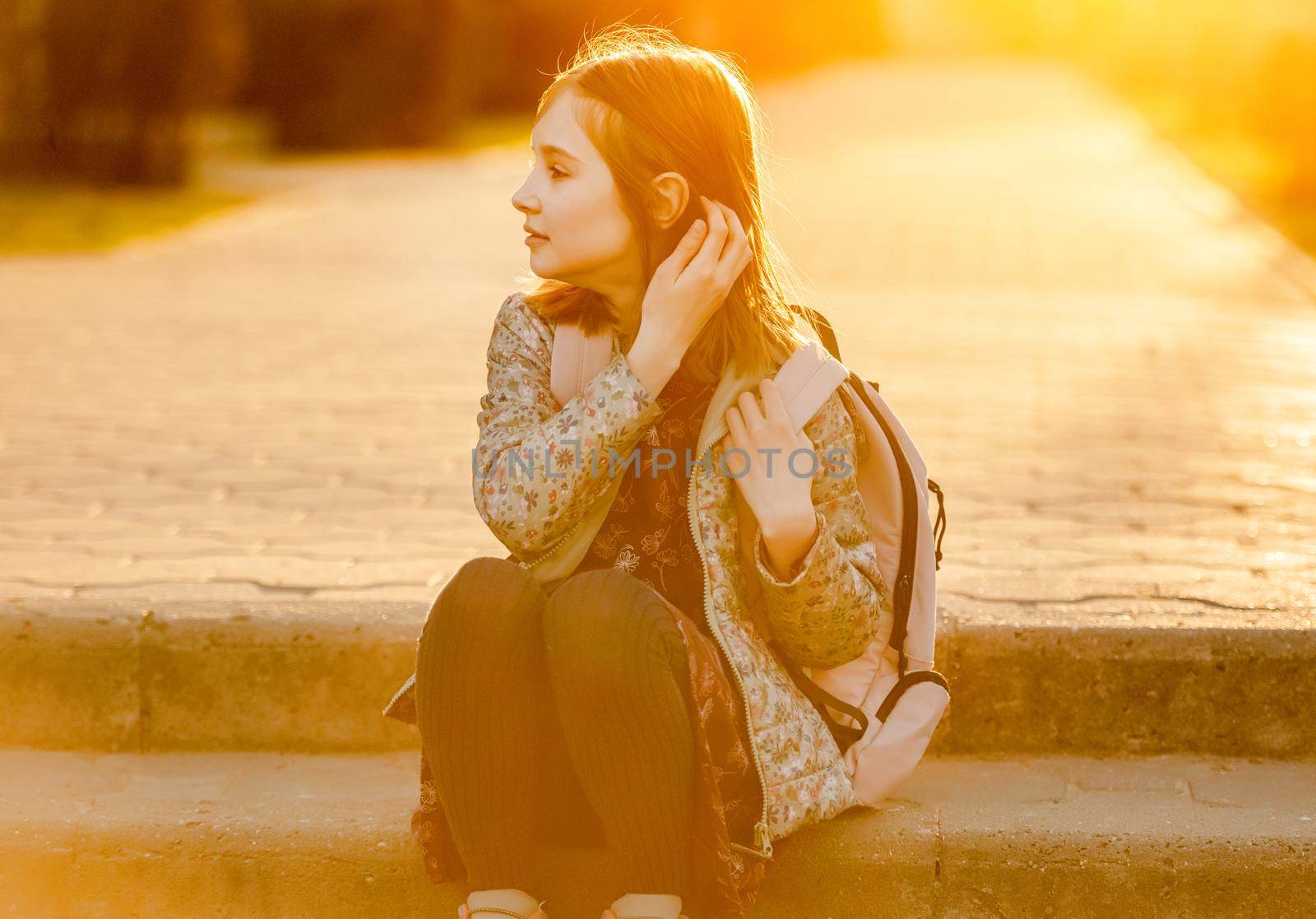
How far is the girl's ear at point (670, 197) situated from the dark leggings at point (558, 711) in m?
0.55

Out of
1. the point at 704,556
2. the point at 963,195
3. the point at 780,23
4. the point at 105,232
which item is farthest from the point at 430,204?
the point at 780,23

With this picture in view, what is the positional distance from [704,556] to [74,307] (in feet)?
20.7

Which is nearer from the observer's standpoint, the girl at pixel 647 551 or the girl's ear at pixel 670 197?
the girl at pixel 647 551

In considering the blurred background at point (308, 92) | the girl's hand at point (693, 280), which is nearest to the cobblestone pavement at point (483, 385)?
the girl's hand at point (693, 280)

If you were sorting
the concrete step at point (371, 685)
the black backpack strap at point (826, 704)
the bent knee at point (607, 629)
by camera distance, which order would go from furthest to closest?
the concrete step at point (371, 685), the black backpack strap at point (826, 704), the bent knee at point (607, 629)

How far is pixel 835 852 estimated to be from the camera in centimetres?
253

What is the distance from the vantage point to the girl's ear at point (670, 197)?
2.37m

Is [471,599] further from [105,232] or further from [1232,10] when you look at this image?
[1232,10]

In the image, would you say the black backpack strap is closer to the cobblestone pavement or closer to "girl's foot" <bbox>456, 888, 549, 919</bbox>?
"girl's foot" <bbox>456, 888, 549, 919</bbox>

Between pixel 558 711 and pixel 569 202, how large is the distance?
0.75 meters

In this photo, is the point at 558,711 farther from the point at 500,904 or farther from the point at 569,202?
the point at 569,202

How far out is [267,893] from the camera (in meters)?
2.62

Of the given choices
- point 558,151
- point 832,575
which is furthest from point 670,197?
point 832,575

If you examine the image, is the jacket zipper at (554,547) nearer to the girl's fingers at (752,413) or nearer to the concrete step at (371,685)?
the girl's fingers at (752,413)
